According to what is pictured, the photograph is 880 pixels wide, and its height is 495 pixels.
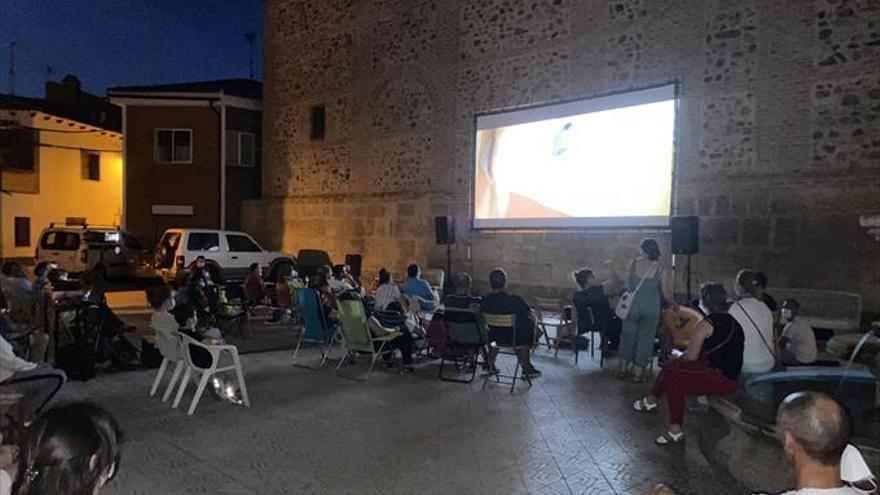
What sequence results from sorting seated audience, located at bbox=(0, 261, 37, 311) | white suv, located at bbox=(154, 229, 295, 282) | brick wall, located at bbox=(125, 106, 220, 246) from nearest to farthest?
seated audience, located at bbox=(0, 261, 37, 311), white suv, located at bbox=(154, 229, 295, 282), brick wall, located at bbox=(125, 106, 220, 246)

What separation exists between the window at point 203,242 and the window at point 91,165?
518 inches

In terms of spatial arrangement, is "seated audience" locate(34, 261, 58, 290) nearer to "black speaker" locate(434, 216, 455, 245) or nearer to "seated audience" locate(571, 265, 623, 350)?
"seated audience" locate(571, 265, 623, 350)

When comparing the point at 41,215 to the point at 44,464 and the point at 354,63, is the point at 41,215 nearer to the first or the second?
the point at 354,63

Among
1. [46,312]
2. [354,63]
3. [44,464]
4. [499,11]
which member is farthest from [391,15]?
[44,464]

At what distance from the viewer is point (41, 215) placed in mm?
23688

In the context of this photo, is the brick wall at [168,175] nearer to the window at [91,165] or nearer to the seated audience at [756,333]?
the window at [91,165]

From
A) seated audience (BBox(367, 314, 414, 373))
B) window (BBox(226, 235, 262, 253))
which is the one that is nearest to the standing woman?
seated audience (BBox(367, 314, 414, 373))

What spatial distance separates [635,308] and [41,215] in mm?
24145

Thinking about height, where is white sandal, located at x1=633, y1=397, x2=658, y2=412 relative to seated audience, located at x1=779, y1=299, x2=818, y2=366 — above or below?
below

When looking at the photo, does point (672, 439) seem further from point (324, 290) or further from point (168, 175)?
point (168, 175)

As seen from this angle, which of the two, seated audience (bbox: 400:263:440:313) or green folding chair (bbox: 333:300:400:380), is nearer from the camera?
green folding chair (bbox: 333:300:400:380)

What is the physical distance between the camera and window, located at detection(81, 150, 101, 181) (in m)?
24.8

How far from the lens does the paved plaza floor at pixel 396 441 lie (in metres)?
3.77

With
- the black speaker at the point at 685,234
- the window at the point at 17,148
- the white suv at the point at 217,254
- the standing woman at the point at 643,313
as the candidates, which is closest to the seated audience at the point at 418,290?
the standing woman at the point at 643,313
